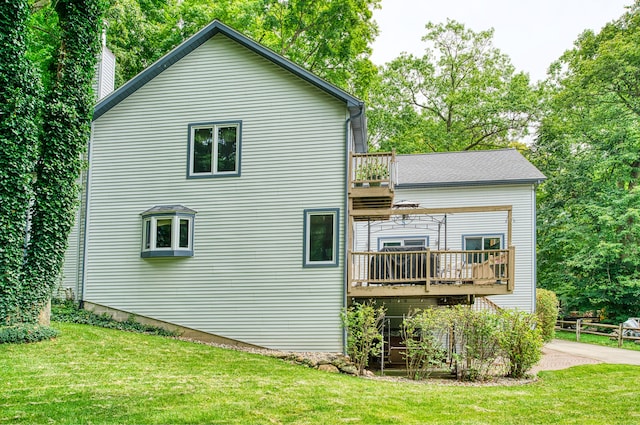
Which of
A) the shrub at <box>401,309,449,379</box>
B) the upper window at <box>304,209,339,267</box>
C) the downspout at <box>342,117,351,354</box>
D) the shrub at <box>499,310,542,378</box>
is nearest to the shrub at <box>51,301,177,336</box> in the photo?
the upper window at <box>304,209,339,267</box>

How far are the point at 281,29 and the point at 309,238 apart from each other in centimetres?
1653

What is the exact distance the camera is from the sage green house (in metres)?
13.5

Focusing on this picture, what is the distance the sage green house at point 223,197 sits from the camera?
13516mm

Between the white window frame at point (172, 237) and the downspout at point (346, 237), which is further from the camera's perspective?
the white window frame at point (172, 237)

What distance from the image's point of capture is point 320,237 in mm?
13578

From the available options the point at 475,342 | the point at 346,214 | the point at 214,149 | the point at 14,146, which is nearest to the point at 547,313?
the point at 475,342

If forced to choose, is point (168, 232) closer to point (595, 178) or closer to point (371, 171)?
point (371, 171)

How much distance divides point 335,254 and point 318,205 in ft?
4.24

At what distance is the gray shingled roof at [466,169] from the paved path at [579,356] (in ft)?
20.0

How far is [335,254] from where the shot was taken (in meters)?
13.3

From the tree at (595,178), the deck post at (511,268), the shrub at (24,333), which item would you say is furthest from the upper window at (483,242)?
the shrub at (24,333)

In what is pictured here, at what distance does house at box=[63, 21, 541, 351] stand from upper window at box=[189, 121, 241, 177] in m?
0.03

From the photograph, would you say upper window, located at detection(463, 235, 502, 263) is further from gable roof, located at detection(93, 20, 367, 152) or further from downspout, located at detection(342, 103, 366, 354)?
downspout, located at detection(342, 103, 366, 354)

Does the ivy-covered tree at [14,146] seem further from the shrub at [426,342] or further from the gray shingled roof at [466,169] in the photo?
the gray shingled roof at [466,169]
